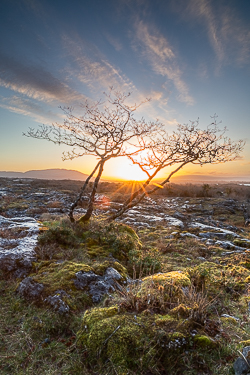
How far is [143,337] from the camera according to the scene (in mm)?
3484

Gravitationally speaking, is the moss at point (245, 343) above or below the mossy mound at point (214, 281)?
above

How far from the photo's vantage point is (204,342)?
3.39m

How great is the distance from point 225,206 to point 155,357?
2626cm

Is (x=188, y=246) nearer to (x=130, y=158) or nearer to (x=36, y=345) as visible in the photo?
(x=130, y=158)

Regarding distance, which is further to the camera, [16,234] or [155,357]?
[16,234]

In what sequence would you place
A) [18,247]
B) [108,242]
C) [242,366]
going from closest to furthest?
[242,366] < [18,247] < [108,242]

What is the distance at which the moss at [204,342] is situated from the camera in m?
3.36

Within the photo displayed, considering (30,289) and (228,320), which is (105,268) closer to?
(30,289)

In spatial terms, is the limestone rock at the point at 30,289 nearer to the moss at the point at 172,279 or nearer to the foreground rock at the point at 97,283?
the foreground rock at the point at 97,283

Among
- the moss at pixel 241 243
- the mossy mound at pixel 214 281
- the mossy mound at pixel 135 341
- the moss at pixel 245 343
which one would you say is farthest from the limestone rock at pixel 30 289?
the moss at pixel 241 243

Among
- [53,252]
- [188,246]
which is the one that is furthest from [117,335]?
[188,246]

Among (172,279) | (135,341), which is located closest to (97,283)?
(172,279)

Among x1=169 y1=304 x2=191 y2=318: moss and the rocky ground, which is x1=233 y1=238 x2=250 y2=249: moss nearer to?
the rocky ground

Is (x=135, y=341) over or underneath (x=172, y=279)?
underneath
